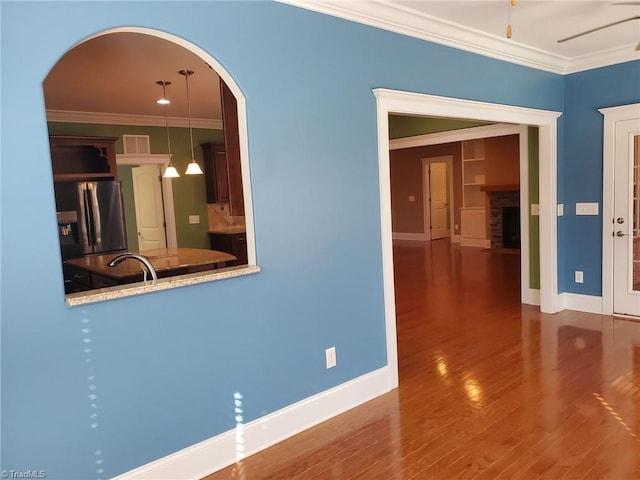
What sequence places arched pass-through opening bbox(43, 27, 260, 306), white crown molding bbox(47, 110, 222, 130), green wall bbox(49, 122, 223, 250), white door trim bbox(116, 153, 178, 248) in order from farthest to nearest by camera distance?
green wall bbox(49, 122, 223, 250)
white door trim bbox(116, 153, 178, 248)
white crown molding bbox(47, 110, 222, 130)
arched pass-through opening bbox(43, 27, 260, 306)

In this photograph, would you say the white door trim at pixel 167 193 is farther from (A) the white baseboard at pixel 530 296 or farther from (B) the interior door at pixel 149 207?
(A) the white baseboard at pixel 530 296

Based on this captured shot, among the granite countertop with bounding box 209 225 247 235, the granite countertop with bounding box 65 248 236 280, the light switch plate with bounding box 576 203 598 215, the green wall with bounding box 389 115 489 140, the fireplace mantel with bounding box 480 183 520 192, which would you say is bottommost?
the granite countertop with bounding box 65 248 236 280

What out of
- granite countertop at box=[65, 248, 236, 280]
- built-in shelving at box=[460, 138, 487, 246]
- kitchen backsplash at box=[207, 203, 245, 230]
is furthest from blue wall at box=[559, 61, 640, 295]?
built-in shelving at box=[460, 138, 487, 246]

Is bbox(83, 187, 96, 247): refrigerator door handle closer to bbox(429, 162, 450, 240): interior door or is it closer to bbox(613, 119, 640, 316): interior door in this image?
bbox(613, 119, 640, 316): interior door

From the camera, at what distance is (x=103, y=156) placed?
6.24m

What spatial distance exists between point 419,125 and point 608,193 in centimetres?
283

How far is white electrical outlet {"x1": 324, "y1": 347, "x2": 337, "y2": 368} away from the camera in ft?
9.99

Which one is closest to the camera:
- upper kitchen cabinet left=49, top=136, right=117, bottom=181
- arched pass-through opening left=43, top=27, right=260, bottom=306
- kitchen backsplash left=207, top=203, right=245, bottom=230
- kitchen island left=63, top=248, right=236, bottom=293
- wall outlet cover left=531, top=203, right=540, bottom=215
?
arched pass-through opening left=43, top=27, right=260, bottom=306

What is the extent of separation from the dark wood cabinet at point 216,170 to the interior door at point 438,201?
20.8ft

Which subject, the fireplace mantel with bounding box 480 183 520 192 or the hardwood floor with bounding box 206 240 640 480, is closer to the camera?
the hardwood floor with bounding box 206 240 640 480

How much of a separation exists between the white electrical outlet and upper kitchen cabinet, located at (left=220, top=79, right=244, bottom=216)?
1001 mm

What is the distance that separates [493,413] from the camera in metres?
3.04

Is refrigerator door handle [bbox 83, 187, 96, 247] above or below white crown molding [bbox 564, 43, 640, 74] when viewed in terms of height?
below

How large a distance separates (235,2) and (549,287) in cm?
419
